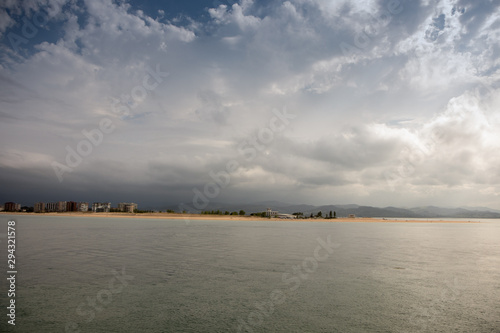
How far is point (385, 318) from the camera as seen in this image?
59.8ft

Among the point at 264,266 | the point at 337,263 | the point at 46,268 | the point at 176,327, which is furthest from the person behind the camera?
→ the point at 337,263

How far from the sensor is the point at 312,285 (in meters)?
25.8

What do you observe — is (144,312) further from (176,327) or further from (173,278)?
(173,278)

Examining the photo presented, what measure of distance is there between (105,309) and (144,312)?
2.74 metres

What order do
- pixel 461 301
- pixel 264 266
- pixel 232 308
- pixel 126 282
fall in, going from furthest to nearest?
1. pixel 264 266
2. pixel 126 282
3. pixel 461 301
4. pixel 232 308

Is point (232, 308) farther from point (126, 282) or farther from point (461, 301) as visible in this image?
point (461, 301)

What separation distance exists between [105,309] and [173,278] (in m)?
8.36

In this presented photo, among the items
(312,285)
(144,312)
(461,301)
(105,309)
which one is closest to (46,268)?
(105,309)

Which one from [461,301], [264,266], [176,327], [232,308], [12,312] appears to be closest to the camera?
[176,327]

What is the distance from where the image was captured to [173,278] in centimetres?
2722

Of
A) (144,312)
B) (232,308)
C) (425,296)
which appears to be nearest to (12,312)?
(144,312)

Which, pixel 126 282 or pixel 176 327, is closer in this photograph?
pixel 176 327

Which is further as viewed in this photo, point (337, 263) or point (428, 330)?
point (337, 263)

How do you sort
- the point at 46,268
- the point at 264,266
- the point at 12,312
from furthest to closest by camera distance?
the point at 264,266 → the point at 46,268 → the point at 12,312
